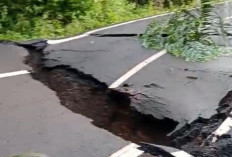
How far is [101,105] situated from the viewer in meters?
7.36

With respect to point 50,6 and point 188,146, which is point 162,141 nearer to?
point 188,146

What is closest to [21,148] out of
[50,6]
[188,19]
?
[188,19]

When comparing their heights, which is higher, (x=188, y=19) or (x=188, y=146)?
(x=188, y=19)

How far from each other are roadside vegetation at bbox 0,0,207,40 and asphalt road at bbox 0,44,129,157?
397 cm

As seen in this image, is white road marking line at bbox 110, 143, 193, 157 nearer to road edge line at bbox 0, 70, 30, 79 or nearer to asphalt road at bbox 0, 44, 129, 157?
asphalt road at bbox 0, 44, 129, 157

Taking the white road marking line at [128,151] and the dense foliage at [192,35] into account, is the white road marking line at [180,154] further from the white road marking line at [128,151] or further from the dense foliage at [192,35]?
the dense foliage at [192,35]

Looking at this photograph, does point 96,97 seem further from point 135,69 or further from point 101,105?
point 135,69

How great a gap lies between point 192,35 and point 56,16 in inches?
190

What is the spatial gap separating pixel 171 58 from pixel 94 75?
1964 mm

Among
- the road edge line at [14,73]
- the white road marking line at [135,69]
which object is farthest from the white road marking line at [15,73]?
the white road marking line at [135,69]

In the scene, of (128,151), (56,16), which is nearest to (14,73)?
(128,151)

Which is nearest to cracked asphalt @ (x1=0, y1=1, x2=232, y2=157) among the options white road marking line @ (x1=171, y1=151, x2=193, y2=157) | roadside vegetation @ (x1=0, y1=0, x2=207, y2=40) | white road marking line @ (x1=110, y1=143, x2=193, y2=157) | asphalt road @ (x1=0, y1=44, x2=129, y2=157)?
asphalt road @ (x1=0, y1=44, x2=129, y2=157)

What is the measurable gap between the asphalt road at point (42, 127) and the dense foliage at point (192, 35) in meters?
3.44

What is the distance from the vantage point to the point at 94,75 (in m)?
8.22
